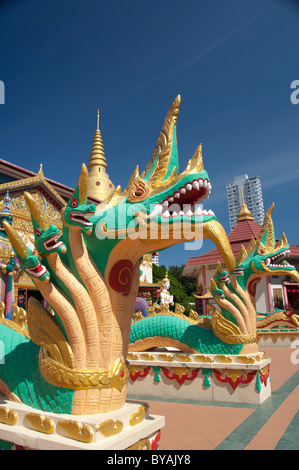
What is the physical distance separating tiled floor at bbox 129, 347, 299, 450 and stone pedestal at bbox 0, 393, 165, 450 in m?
1.17

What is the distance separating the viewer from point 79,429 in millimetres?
2059

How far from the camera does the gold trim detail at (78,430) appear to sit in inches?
79.5

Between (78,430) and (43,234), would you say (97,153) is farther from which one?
(78,430)

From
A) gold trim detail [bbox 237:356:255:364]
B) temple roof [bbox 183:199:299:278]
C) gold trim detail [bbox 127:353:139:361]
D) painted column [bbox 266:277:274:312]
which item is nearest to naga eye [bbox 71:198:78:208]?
gold trim detail [bbox 237:356:255:364]

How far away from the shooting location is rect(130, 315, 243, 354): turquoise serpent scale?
5422 millimetres

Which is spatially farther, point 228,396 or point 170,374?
point 170,374

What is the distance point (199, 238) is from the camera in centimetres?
237

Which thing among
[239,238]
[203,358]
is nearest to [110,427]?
[203,358]

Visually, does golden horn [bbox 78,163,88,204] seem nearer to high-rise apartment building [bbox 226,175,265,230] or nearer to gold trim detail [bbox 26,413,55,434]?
gold trim detail [bbox 26,413,55,434]

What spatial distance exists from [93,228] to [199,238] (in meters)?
0.81

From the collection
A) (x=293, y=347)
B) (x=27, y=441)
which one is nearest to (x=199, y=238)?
(x=27, y=441)

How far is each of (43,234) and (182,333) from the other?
3.96m

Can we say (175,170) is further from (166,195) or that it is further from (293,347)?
(293,347)

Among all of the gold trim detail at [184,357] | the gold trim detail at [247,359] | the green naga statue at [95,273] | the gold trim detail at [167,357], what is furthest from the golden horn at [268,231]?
the green naga statue at [95,273]
